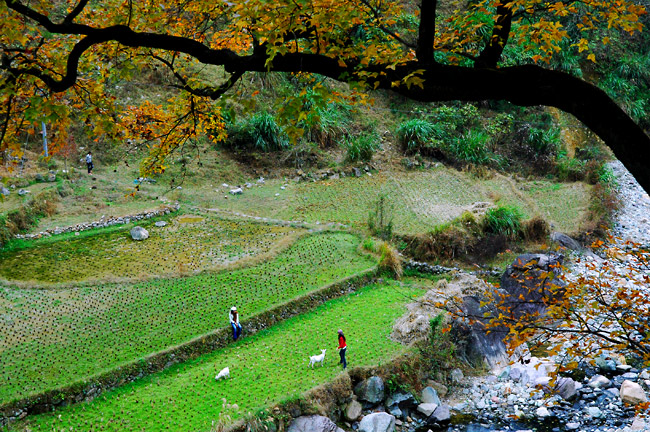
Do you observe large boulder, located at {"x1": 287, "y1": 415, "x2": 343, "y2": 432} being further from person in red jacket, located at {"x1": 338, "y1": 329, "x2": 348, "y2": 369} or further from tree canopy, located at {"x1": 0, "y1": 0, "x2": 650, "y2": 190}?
tree canopy, located at {"x1": 0, "y1": 0, "x2": 650, "y2": 190}

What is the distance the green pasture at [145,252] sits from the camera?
39.8 feet

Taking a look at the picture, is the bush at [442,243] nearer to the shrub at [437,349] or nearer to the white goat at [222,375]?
the shrub at [437,349]

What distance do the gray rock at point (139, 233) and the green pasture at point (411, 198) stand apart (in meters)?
2.82

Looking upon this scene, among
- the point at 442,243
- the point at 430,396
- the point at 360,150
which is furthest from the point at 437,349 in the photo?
the point at 360,150

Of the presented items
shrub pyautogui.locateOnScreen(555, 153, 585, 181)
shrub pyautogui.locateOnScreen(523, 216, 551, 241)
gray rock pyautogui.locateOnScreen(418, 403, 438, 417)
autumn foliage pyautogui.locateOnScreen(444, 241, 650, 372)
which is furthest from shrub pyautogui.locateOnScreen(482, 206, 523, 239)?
gray rock pyautogui.locateOnScreen(418, 403, 438, 417)

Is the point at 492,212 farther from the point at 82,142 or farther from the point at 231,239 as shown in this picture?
the point at 82,142

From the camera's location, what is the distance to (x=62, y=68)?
5039 mm

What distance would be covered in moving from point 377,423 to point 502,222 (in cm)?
764

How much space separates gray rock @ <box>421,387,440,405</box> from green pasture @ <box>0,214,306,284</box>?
17.2 feet

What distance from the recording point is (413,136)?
66.3 ft

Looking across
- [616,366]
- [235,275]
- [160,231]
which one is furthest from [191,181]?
[616,366]

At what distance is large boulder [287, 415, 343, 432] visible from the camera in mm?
8344

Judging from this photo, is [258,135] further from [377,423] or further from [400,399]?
[377,423]

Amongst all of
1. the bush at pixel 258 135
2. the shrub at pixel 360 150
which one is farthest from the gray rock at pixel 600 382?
the bush at pixel 258 135
